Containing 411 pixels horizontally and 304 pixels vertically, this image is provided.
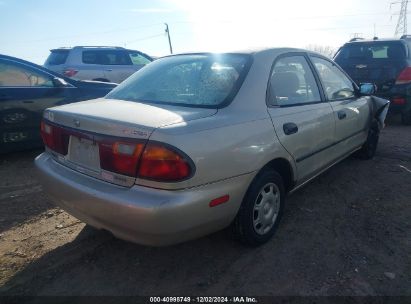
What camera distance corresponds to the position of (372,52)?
25.1 ft

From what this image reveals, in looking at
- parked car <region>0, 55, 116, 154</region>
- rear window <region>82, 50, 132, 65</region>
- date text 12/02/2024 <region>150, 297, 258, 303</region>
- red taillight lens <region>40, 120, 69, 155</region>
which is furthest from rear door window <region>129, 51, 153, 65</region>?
date text 12/02/2024 <region>150, 297, 258, 303</region>

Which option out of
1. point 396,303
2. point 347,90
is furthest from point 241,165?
point 347,90

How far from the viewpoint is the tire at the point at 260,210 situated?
2734mm

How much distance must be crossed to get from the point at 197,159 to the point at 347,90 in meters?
2.78

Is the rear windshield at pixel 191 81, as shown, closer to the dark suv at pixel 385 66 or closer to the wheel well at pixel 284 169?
the wheel well at pixel 284 169

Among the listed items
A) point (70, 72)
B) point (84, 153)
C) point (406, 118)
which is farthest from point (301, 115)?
point (70, 72)

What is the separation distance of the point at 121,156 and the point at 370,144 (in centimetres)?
405

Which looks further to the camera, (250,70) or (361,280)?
(250,70)

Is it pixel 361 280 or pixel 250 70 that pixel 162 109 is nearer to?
pixel 250 70

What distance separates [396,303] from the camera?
7.75ft

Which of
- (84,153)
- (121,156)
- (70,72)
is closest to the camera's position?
(121,156)

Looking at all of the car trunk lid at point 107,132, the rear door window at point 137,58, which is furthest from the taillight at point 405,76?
the rear door window at point 137,58

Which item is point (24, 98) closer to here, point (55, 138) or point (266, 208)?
point (55, 138)

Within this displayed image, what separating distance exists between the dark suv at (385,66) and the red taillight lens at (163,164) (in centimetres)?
635
